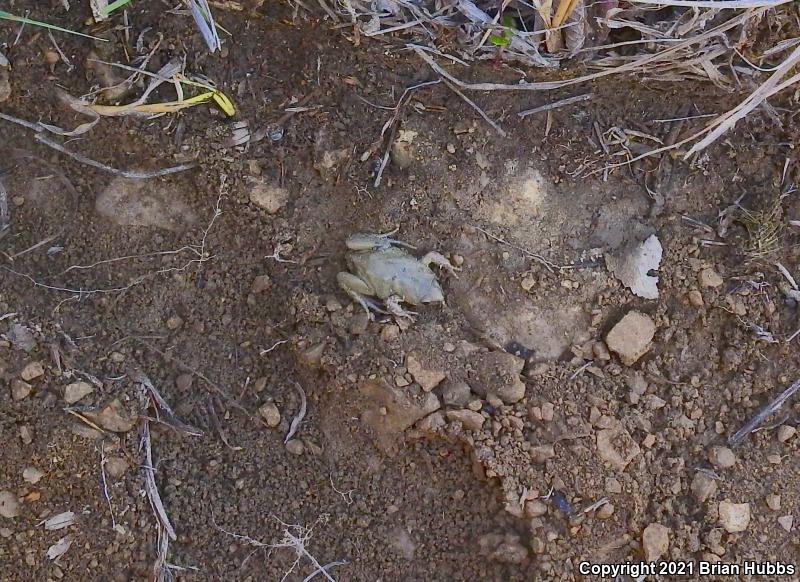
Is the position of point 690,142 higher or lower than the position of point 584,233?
higher

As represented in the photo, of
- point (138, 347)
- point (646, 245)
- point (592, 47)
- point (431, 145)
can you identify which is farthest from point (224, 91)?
point (646, 245)

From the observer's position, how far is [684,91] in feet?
8.04

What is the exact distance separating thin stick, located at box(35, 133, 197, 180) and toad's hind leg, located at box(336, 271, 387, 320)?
59cm

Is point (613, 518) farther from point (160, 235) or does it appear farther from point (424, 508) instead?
point (160, 235)

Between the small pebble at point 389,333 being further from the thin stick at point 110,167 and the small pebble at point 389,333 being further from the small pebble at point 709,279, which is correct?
the small pebble at point 709,279

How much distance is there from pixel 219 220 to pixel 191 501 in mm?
850

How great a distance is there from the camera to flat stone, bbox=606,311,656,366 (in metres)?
2.40

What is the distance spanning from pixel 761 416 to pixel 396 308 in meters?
1.15

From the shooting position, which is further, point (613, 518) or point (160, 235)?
point (160, 235)

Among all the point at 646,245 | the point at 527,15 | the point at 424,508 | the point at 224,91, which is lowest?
the point at 424,508

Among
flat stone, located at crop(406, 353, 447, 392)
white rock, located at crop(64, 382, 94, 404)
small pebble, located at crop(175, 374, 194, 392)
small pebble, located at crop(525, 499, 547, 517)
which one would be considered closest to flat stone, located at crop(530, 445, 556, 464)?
small pebble, located at crop(525, 499, 547, 517)

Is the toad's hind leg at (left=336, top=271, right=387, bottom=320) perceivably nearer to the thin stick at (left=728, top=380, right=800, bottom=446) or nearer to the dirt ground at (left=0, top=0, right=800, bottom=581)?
the dirt ground at (left=0, top=0, right=800, bottom=581)

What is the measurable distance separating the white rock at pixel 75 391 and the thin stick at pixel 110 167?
65 cm

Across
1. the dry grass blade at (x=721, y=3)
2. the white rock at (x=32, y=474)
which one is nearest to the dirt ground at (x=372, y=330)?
the white rock at (x=32, y=474)
